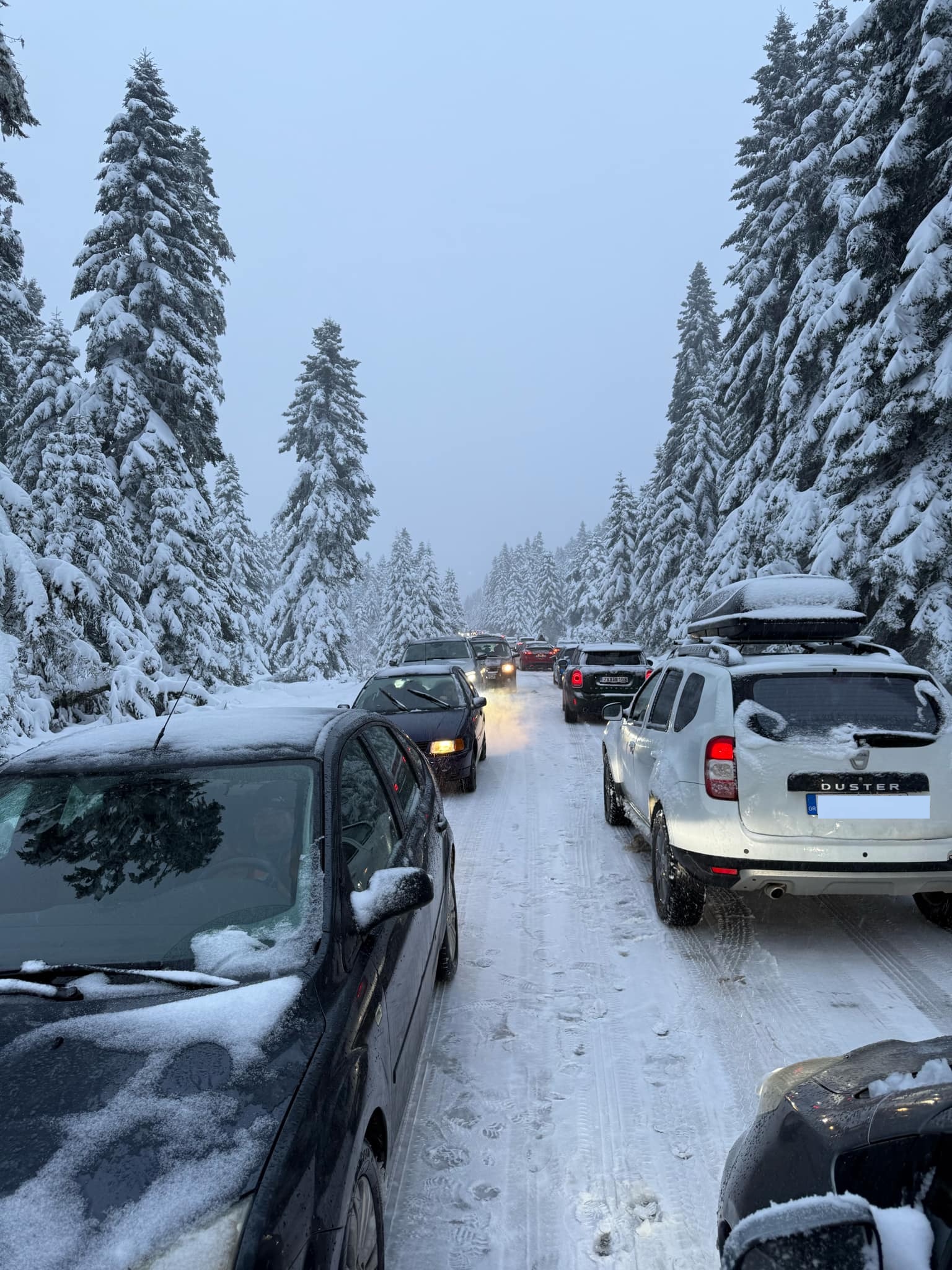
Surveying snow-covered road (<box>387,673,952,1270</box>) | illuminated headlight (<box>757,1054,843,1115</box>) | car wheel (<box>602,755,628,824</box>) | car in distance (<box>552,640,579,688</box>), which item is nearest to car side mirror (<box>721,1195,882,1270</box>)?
illuminated headlight (<box>757,1054,843,1115</box>)

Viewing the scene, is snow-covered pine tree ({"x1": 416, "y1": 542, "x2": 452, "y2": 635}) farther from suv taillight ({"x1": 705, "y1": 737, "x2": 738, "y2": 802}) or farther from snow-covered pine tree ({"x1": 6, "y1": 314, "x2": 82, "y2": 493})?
suv taillight ({"x1": 705, "y1": 737, "x2": 738, "y2": 802})

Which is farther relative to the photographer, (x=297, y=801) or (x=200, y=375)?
(x=200, y=375)

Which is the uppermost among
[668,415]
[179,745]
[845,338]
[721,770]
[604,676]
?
[668,415]

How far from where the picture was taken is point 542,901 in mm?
6078

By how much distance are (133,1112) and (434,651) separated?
16.2 m

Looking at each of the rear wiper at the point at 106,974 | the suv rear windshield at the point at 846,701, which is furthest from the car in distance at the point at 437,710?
the rear wiper at the point at 106,974

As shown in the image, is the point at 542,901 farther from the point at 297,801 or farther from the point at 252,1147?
the point at 252,1147

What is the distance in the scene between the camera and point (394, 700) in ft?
33.7

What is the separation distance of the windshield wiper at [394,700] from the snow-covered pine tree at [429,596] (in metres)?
44.7

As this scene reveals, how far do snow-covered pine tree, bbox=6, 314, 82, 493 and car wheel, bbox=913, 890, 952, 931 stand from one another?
2224 centimetres

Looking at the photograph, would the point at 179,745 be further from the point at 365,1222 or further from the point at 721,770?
the point at 721,770

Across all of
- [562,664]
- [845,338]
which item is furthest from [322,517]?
[845,338]

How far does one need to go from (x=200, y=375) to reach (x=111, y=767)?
18.6 m

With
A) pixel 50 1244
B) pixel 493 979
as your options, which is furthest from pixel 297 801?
pixel 493 979
